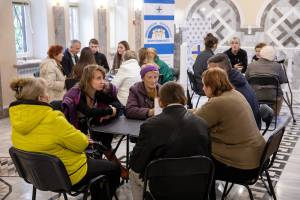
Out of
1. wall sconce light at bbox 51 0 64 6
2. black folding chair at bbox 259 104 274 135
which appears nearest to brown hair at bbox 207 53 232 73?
black folding chair at bbox 259 104 274 135

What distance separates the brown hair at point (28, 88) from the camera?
6.89 ft

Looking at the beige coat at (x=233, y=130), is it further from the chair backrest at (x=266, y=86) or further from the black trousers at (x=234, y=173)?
the chair backrest at (x=266, y=86)

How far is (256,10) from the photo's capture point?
7707 mm

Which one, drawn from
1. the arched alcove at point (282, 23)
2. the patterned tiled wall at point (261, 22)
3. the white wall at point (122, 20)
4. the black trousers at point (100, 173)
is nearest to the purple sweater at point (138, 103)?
the black trousers at point (100, 173)

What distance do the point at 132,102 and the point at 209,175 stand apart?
3.90ft

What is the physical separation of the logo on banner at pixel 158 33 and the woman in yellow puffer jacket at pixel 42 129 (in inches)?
120

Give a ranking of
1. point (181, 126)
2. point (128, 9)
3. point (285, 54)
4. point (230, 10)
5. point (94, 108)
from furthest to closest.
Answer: point (128, 9) < point (230, 10) < point (285, 54) < point (94, 108) < point (181, 126)

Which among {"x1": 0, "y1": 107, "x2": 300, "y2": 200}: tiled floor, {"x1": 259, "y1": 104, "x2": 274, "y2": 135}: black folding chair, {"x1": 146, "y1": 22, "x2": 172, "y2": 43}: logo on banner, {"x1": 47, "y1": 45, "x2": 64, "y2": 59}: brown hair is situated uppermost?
{"x1": 146, "y1": 22, "x2": 172, "y2": 43}: logo on banner

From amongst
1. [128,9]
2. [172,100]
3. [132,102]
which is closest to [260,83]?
[132,102]

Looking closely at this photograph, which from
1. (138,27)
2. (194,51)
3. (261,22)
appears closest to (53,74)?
(194,51)

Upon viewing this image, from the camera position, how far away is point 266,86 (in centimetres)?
443

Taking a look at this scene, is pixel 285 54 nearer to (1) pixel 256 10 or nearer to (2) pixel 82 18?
(1) pixel 256 10

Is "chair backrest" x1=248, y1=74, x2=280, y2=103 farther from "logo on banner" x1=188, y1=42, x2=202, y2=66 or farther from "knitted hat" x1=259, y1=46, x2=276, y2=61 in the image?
"logo on banner" x1=188, y1=42, x2=202, y2=66

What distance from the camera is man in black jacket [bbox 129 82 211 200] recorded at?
1.90m
